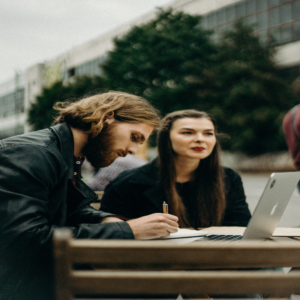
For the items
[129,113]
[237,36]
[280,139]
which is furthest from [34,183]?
[237,36]

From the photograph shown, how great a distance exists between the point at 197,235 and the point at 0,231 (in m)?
0.95

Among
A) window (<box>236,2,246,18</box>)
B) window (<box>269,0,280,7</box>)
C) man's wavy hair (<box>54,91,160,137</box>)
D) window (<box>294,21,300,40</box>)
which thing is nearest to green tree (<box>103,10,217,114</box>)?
window (<box>236,2,246,18</box>)

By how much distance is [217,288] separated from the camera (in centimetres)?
85

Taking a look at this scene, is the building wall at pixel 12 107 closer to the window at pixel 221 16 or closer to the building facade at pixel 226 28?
the building facade at pixel 226 28

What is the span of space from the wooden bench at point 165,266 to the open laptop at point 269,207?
0.71 metres

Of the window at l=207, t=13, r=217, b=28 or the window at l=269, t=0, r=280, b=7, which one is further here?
the window at l=207, t=13, r=217, b=28

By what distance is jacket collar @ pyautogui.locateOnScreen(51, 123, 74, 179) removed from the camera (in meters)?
1.69

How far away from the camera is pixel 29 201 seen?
1320 mm

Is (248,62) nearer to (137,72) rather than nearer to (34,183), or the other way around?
(137,72)

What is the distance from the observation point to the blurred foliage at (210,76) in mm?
20453

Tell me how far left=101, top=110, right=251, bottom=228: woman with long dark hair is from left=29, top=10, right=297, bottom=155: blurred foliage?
1678 centimetres

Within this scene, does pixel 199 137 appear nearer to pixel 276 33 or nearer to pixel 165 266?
pixel 165 266

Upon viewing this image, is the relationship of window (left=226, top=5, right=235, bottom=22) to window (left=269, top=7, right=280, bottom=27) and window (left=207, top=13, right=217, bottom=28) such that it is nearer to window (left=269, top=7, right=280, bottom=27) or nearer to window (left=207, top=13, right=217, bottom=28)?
window (left=207, top=13, right=217, bottom=28)

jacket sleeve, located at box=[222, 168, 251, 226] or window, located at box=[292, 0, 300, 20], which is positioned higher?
window, located at box=[292, 0, 300, 20]
